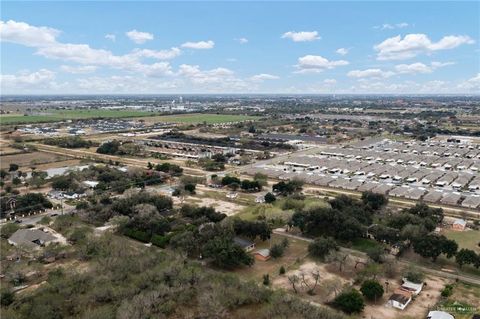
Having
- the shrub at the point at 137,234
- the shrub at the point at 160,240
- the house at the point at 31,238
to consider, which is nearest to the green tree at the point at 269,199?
the shrub at the point at 160,240

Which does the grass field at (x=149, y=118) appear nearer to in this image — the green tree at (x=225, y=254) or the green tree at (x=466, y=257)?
the green tree at (x=225, y=254)

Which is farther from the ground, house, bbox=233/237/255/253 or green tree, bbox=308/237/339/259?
green tree, bbox=308/237/339/259

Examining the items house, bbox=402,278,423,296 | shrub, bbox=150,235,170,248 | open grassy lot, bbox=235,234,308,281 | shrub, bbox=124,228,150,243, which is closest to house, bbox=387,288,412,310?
house, bbox=402,278,423,296

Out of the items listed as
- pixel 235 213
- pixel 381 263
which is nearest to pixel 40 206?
pixel 235 213

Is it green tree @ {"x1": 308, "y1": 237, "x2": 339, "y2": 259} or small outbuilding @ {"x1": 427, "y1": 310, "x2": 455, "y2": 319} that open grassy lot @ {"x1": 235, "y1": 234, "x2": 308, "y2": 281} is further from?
small outbuilding @ {"x1": 427, "y1": 310, "x2": 455, "y2": 319}

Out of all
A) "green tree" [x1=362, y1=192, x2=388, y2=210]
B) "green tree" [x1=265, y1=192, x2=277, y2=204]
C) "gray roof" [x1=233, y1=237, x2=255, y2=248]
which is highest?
"green tree" [x1=362, y1=192, x2=388, y2=210]

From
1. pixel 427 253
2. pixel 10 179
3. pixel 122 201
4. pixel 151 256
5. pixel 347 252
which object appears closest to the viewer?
pixel 151 256

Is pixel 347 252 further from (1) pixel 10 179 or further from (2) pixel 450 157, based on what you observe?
(2) pixel 450 157
